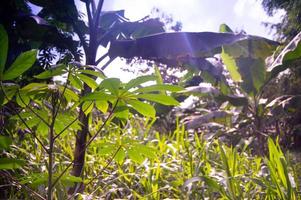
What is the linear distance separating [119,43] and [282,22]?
5.85m

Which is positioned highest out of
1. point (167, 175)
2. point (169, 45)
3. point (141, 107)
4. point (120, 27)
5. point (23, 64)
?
point (120, 27)

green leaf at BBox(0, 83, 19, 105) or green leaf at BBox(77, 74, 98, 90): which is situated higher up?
green leaf at BBox(77, 74, 98, 90)

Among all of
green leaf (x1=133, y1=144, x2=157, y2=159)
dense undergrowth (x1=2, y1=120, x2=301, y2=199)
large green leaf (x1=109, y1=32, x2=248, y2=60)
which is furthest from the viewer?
large green leaf (x1=109, y1=32, x2=248, y2=60)

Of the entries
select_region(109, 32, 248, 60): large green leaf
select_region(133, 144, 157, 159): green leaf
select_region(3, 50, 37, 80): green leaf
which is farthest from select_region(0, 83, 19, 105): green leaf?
select_region(109, 32, 248, 60): large green leaf

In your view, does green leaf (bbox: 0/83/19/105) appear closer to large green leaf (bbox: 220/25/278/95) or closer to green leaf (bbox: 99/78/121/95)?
green leaf (bbox: 99/78/121/95)

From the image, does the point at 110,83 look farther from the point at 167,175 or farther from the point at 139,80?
the point at 167,175

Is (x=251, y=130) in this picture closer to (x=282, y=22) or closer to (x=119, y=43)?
(x=119, y=43)

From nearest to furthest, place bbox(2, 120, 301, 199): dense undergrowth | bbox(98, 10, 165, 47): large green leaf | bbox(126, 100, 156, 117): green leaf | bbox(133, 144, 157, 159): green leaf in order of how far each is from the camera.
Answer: bbox(126, 100, 156, 117): green leaf, bbox(133, 144, 157, 159): green leaf, bbox(2, 120, 301, 199): dense undergrowth, bbox(98, 10, 165, 47): large green leaf

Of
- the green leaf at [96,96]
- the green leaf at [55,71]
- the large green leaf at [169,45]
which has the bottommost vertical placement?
the green leaf at [96,96]

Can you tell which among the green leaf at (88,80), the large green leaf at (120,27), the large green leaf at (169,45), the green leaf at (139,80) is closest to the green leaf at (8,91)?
the green leaf at (88,80)

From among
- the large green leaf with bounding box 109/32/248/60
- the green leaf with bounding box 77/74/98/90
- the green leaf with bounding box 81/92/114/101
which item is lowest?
the green leaf with bounding box 81/92/114/101

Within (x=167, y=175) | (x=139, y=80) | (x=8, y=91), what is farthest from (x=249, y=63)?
(x=8, y=91)

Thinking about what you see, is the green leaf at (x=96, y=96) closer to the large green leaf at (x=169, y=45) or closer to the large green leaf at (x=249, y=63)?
the large green leaf at (x=169, y=45)

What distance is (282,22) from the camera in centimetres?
692
